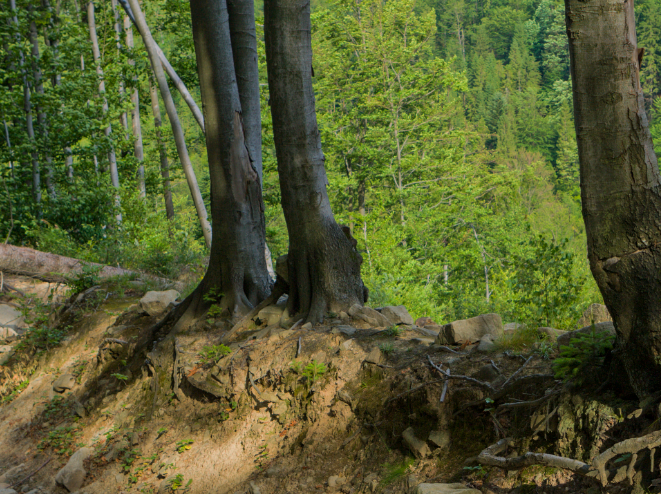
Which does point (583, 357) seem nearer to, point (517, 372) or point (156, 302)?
point (517, 372)

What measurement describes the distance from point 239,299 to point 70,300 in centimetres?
342

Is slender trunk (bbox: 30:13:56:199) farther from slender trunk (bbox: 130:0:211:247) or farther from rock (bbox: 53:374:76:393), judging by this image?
rock (bbox: 53:374:76:393)

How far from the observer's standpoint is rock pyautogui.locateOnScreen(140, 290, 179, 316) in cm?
658

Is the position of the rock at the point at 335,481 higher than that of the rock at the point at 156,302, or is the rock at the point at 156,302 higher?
the rock at the point at 156,302

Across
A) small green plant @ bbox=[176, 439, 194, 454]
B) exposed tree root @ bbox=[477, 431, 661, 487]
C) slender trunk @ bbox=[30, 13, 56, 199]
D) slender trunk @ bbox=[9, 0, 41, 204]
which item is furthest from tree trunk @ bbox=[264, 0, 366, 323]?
slender trunk @ bbox=[30, 13, 56, 199]

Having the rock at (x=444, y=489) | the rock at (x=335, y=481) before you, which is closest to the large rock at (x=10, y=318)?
the rock at (x=335, y=481)

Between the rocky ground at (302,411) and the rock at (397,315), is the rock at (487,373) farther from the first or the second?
the rock at (397,315)

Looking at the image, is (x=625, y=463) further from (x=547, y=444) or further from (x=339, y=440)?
(x=339, y=440)

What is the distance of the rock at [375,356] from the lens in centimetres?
380

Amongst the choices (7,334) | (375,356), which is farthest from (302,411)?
(7,334)

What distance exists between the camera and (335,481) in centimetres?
328

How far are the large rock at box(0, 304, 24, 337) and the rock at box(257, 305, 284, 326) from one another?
4.90m

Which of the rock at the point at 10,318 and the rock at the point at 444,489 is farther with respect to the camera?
the rock at the point at 10,318

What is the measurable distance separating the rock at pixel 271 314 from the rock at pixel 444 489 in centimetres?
271
